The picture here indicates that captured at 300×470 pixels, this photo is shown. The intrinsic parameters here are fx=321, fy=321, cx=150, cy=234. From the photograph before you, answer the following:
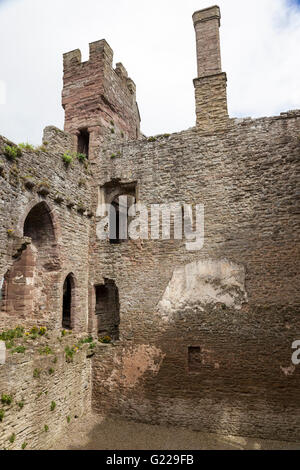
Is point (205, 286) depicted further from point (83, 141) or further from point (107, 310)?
point (83, 141)

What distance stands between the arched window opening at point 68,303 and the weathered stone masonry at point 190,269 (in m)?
0.14

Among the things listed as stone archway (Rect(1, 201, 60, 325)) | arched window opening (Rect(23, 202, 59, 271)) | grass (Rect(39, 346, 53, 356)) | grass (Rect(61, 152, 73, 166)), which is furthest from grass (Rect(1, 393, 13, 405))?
grass (Rect(61, 152, 73, 166))

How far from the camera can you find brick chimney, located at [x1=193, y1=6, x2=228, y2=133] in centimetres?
955

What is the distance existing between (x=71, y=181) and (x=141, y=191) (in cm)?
213

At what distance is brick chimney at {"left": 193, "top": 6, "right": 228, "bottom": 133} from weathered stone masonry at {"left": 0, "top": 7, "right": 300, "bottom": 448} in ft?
0.11

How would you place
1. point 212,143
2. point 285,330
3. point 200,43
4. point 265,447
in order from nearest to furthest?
point 265,447 < point 285,330 < point 212,143 < point 200,43

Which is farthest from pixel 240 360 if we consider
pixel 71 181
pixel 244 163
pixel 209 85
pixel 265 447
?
pixel 209 85

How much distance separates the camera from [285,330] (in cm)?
800

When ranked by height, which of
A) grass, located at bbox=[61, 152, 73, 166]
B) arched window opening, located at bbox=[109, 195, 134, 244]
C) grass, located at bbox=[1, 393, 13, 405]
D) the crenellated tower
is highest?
the crenellated tower

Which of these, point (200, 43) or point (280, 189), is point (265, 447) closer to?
point (280, 189)

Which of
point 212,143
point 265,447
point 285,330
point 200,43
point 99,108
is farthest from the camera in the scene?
point 99,108

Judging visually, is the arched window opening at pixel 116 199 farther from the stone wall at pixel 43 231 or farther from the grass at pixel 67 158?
the grass at pixel 67 158

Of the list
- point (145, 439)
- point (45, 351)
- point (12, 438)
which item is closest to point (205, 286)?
point (145, 439)

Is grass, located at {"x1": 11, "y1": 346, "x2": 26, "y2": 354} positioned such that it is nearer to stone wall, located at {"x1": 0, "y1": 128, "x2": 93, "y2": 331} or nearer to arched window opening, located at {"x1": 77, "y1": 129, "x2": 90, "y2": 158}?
stone wall, located at {"x1": 0, "y1": 128, "x2": 93, "y2": 331}
